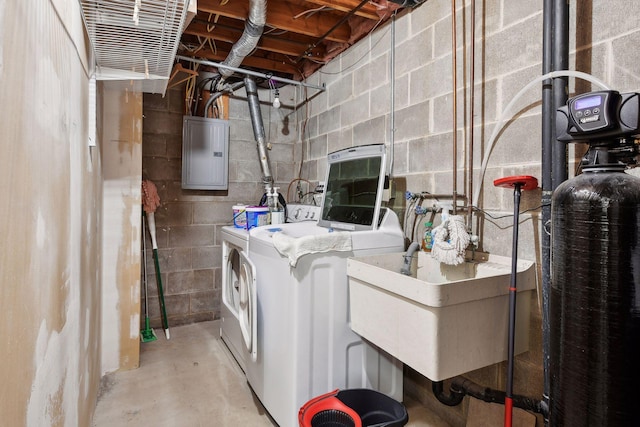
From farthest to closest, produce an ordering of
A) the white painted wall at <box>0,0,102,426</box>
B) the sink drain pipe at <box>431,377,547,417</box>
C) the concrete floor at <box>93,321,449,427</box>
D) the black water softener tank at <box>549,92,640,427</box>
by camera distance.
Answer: the concrete floor at <box>93,321,449,427</box> → the sink drain pipe at <box>431,377,547,417</box> → the black water softener tank at <box>549,92,640,427</box> → the white painted wall at <box>0,0,102,426</box>

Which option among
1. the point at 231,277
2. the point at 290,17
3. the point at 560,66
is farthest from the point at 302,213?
the point at 560,66

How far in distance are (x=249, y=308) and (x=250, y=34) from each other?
Result: 1885mm

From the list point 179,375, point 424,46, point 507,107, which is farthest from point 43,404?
point 424,46

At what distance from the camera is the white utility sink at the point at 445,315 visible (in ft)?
4.12

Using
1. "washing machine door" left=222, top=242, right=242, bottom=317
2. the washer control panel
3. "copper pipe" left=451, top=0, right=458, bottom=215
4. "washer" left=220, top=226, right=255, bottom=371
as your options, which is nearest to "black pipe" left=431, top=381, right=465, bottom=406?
"copper pipe" left=451, top=0, right=458, bottom=215

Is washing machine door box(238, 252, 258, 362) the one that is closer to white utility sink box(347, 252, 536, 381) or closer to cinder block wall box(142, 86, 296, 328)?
white utility sink box(347, 252, 536, 381)

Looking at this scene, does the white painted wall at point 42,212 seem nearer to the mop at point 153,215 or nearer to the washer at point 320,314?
the washer at point 320,314

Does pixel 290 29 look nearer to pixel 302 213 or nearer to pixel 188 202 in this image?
pixel 302 213

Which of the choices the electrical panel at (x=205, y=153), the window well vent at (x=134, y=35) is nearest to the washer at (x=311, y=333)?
the window well vent at (x=134, y=35)

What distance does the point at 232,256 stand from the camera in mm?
2645

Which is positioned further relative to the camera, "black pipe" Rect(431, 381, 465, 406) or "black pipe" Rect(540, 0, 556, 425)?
"black pipe" Rect(431, 381, 465, 406)

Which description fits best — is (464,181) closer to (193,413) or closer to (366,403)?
(366,403)

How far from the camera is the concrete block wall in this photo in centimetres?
129

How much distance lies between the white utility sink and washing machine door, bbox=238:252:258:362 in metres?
0.59
